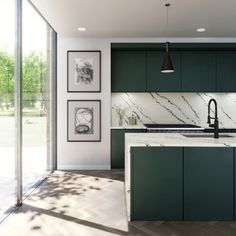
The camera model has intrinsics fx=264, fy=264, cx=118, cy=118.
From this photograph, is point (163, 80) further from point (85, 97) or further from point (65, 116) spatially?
point (65, 116)

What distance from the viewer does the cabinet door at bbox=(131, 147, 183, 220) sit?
9.34ft

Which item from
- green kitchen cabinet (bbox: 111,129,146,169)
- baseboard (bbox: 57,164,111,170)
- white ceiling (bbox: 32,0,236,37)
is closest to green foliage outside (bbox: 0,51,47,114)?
white ceiling (bbox: 32,0,236,37)

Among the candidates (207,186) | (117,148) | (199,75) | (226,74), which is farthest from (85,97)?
(207,186)

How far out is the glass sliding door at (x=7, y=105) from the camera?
2.92 metres

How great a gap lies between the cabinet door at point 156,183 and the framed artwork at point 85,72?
9.08 feet

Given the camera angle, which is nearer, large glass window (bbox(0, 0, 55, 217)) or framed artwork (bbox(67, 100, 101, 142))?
large glass window (bbox(0, 0, 55, 217))

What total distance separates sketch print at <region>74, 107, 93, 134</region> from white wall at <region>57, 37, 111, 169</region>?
8.8 inches

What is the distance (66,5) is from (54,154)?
2.87 m

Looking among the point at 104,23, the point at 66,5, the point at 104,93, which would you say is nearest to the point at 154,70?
the point at 104,93

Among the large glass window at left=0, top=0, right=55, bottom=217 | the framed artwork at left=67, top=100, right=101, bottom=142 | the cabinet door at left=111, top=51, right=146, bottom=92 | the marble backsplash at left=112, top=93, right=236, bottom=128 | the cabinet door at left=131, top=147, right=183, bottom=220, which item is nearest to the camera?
the cabinet door at left=131, top=147, right=183, bottom=220

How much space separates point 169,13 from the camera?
3.95 meters

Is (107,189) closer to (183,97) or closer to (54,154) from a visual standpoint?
(54,154)

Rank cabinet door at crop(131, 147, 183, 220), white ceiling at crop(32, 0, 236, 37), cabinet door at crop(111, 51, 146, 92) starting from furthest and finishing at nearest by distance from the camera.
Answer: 1. cabinet door at crop(111, 51, 146, 92)
2. white ceiling at crop(32, 0, 236, 37)
3. cabinet door at crop(131, 147, 183, 220)

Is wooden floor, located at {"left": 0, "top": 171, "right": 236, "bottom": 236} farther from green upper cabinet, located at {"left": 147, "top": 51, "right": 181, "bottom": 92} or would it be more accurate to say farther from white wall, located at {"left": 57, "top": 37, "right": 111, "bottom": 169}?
green upper cabinet, located at {"left": 147, "top": 51, "right": 181, "bottom": 92}
